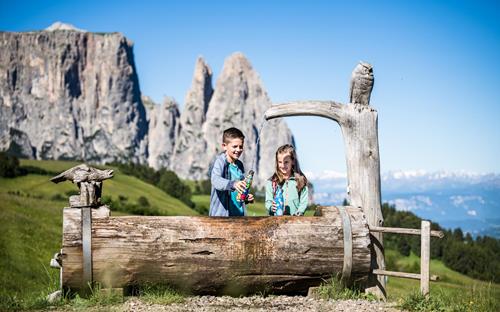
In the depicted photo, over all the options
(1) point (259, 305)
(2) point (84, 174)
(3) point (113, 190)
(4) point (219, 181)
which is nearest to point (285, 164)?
(4) point (219, 181)

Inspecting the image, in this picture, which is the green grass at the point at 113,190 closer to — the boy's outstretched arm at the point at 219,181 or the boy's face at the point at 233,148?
the boy's face at the point at 233,148

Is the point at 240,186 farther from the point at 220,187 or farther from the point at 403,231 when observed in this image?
the point at 403,231

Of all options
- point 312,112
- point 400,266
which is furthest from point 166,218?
point 400,266

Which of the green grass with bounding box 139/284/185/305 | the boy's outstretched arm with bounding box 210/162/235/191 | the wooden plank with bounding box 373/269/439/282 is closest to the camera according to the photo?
the green grass with bounding box 139/284/185/305

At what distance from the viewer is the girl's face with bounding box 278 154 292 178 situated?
9.08m

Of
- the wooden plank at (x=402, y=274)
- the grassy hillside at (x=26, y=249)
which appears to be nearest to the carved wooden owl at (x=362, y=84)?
the wooden plank at (x=402, y=274)

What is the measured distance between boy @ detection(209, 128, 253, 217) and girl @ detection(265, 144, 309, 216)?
1.81 ft

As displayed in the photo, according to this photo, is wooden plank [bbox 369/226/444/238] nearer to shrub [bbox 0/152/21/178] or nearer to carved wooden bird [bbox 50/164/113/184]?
carved wooden bird [bbox 50/164/113/184]

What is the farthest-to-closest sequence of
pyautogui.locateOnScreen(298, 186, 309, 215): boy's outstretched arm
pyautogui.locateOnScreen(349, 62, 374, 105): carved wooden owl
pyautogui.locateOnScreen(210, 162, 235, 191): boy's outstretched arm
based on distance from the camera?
pyautogui.locateOnScreen(349, 62, 374, 105): carved wooden owl → pyautogui.locateOnScreen(298, 186, 309, 215): boy's outstretched arm → pyautogui.locateOnScreen(210, 162, 235, 191): boy's outstretched arm

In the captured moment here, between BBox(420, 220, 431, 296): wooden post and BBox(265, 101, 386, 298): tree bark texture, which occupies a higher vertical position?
BBox(265, 101, 386, 298): tree bark texture

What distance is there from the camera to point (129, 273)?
25.9 feet

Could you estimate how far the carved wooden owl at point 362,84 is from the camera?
30.9ft

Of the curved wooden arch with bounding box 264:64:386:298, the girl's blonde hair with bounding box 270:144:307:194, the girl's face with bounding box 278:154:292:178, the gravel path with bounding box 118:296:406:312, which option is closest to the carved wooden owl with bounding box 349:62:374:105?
the curved wooden arch with bounding box 264:64:386:298

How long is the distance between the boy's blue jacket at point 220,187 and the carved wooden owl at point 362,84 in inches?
99.6
